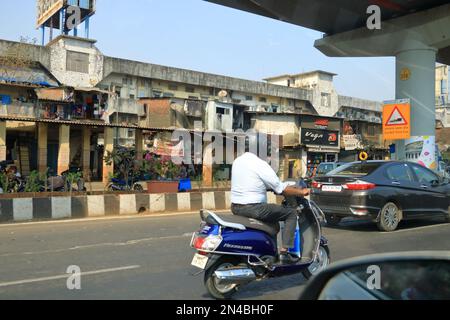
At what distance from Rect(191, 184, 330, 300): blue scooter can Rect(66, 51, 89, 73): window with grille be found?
31935 millimetres

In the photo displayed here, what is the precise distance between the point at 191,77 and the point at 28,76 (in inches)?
536

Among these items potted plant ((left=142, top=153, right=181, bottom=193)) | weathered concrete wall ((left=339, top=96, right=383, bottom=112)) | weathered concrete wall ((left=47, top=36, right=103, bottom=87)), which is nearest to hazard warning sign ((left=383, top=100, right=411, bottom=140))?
potted plant ((left=142, top=153, right=181, bottom=193))

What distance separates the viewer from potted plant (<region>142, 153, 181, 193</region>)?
15094 millimetres

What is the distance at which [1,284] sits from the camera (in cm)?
523

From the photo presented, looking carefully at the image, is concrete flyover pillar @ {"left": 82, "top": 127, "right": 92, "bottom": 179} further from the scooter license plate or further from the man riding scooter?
the scooter license plate

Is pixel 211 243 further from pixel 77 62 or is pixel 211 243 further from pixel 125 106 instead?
pixel 77 62

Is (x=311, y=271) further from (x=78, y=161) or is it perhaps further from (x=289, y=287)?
(x=78, y=161)

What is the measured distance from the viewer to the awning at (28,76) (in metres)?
30.4

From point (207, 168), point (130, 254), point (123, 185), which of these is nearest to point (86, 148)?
point (207, 168)

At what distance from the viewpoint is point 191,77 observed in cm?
4012

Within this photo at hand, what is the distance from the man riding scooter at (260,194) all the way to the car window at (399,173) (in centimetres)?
501

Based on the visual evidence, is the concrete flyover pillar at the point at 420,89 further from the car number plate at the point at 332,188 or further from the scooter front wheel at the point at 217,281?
the scooter front wheel at the point at 217,281
